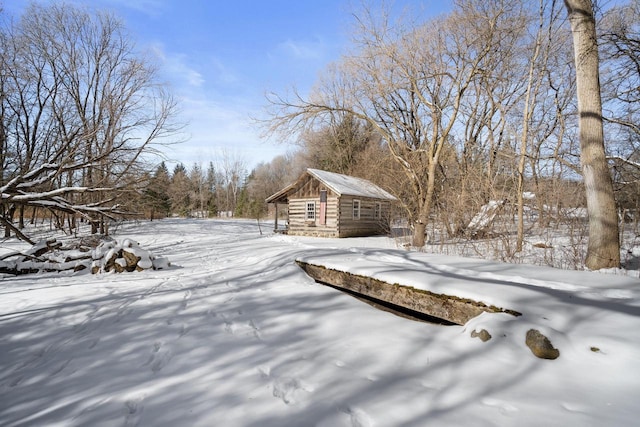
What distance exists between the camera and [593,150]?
6.02 m

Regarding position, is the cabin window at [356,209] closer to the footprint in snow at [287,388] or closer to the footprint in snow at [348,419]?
the footprint in snow at [287,388]

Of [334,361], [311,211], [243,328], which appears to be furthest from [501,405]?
[311,211]

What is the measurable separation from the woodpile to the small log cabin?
11220mm

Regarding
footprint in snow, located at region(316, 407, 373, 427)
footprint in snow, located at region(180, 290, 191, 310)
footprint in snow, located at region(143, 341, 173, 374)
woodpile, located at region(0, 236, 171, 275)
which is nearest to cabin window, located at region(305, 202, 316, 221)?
woodpile, located at region(0, 236, 171, 275)

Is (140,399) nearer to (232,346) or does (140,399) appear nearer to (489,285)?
(232,346)

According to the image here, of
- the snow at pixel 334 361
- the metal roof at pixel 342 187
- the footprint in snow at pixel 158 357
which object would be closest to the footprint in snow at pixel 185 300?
the snow at pixel 334 361

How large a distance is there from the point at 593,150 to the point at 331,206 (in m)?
13.3

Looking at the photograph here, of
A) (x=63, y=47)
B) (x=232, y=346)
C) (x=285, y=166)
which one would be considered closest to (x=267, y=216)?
(x=285, y=166)

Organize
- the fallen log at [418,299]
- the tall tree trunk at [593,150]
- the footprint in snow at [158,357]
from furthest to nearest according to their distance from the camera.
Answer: the tall tree trunk at [593,150] → the fallen log at [418,299] → the footprint in snow at [158,357]

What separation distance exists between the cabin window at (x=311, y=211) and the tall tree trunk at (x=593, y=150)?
1449 cm

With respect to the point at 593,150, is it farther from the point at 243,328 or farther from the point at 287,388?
the point at 243,328

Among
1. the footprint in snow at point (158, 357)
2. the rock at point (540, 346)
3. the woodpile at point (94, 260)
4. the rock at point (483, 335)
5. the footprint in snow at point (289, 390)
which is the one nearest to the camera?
the footprint in snow at point (289, 390)

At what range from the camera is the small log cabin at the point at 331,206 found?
59.5ft

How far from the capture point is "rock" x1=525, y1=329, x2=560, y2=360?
98.7 inches
